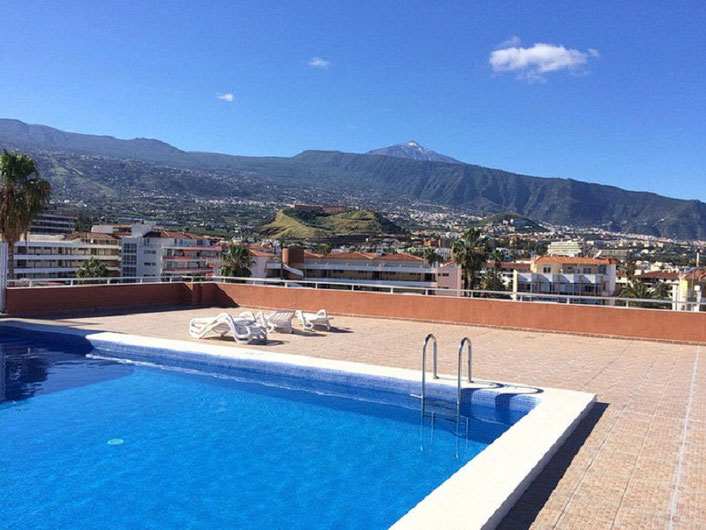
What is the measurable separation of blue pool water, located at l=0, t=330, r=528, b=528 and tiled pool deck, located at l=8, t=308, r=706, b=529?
1280mm

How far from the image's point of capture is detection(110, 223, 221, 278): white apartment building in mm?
80875

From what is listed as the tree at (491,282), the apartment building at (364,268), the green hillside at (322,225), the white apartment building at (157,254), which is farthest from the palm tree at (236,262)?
the green hillside at (322,225)

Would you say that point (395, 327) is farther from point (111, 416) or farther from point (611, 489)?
point (611, 489)

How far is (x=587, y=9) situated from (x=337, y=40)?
2148cm

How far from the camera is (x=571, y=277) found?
246ft

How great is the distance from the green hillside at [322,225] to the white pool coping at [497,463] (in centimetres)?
11717

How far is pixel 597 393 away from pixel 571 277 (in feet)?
238

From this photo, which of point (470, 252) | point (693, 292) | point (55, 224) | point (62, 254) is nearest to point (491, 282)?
point (470, 252)

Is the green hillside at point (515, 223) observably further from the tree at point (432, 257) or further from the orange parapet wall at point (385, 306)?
the orange parapet wall at point (385, 306)

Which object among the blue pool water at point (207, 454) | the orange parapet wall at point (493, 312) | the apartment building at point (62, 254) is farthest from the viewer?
the apartment building at point (62, 254)

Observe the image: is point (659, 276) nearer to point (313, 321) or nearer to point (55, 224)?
point (313, 321)

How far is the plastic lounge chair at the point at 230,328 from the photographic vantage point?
10.6m

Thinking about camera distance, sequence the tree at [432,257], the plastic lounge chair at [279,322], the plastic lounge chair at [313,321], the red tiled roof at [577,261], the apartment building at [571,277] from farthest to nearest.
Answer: the red tiled roof at [577,261]
the tree at [432,257]
the apartment building at [571,277]
the plastic lounge chair at [313,321]
the plastic lounge chair at [279,322]

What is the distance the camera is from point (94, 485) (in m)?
5.11
